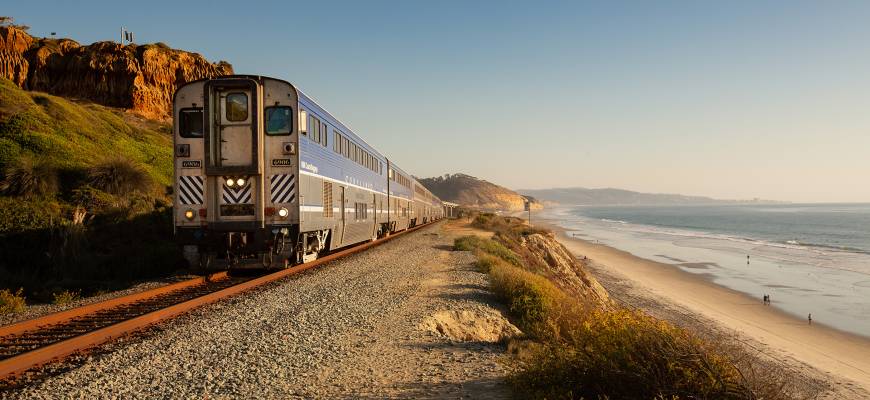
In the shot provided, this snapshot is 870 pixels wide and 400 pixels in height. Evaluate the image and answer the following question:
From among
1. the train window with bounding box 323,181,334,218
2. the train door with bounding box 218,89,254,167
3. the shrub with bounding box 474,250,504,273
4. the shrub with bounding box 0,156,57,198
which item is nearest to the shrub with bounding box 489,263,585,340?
the shrub with bounding box 474,250,504,273

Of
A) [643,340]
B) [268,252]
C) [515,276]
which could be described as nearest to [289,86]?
[268,252]

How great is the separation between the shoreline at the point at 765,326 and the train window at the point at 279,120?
1584cm

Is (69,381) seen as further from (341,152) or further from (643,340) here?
(341,152)

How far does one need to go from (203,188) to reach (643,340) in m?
9.27

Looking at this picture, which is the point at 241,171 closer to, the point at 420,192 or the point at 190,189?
the point at 190,189

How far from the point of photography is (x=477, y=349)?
7316 millimetres

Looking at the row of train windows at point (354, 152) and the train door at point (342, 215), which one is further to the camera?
the train door at point (342, 215)

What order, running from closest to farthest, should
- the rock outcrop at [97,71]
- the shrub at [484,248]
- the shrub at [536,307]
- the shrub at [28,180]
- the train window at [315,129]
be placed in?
the shrub at [536,307] → the train window at [315,129] → the shrub at [28,180] → the shrub at [484,248] → the rock outcrop at [97,71]

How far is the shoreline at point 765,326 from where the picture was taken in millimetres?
17078

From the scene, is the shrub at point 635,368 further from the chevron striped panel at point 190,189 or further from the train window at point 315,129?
the train window at point 315,129

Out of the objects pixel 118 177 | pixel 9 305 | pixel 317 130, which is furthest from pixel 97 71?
pixel 9 305

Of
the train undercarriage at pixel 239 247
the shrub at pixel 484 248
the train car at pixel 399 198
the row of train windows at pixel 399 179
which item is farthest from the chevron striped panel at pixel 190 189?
the row of train windows at pixel 399 179

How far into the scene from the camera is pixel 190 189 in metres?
11.3

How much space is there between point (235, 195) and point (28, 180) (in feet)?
38.7
